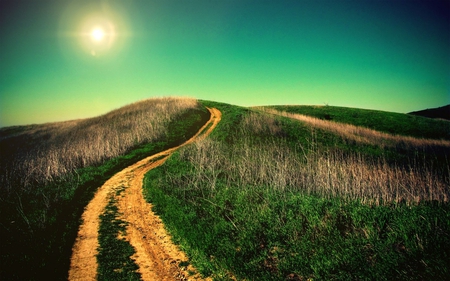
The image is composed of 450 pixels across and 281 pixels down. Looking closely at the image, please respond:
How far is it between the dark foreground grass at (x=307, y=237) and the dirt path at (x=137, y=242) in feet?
1.28

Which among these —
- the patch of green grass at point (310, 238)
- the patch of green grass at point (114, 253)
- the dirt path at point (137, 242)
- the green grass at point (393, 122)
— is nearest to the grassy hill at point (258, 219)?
the patch of green grass at point (310, 238)

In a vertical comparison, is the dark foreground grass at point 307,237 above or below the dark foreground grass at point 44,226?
above

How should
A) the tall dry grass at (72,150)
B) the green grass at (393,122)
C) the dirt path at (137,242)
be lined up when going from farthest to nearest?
the green grass at (393,122) < the tall dry grass at (72,150) < the dirt path at (137,242)

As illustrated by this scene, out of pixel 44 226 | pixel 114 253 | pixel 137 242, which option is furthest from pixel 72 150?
pixel 114 253

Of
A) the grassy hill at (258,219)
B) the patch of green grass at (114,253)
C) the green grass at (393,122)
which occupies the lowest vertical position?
the patch of green grass at (114,253)

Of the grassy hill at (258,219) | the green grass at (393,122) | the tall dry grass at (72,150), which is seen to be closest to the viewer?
the grassy hill at (258,219)

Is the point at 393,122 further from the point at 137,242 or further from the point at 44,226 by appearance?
the point at 44,226

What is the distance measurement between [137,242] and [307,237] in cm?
492

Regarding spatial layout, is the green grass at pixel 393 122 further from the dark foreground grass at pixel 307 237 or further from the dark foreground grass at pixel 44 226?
the dark foreground grass at pixel 44 226

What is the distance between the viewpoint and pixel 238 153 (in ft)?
49.1

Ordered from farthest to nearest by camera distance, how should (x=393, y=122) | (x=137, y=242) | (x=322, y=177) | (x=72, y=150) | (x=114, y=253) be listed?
(x=393, y=122)
(x=72, y=150)
(x=322, y=177)
(x=137, y=242)
(x=114, y=253)

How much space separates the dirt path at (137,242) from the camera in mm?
5140

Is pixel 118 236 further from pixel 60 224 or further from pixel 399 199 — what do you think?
pixel 399 199

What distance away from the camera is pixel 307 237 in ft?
18.0
